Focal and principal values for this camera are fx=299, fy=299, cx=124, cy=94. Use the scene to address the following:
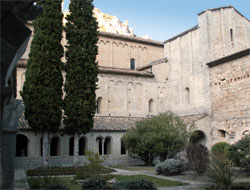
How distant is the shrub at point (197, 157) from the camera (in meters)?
15.6

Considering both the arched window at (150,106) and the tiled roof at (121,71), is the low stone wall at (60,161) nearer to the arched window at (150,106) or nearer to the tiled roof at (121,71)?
the arched window at (150,106)

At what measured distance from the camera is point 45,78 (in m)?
19.2

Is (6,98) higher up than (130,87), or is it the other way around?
(130,87)

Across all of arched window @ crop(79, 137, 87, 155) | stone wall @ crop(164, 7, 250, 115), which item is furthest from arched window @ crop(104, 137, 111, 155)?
stone wall @ crop(164, 7, 250, 115)

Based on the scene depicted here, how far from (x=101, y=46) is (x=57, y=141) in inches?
472

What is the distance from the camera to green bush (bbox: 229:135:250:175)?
15.2m

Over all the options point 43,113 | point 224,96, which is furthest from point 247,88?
point 43,113

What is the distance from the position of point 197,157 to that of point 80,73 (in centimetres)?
927

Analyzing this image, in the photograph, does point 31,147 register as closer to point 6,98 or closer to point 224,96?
point 224,96

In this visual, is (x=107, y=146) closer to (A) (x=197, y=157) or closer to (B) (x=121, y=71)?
(B) (x=121, y=71)

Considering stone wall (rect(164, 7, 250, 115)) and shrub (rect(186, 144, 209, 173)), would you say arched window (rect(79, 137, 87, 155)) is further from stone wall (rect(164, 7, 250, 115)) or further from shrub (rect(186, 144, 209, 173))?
shrub (rect(186, 144, 209, 173))

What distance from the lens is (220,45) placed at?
2680cm

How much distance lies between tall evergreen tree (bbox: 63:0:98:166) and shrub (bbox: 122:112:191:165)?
13.0 feet

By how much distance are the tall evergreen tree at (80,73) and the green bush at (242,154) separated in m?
9.31
